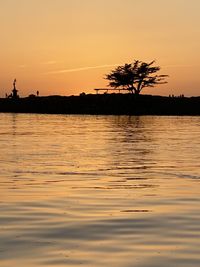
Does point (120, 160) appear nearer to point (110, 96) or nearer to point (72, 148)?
point (72, 148)

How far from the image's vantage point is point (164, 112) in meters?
143

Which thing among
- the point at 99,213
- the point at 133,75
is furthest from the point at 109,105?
the point at 99,213

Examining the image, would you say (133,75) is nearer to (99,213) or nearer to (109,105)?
(109,105)

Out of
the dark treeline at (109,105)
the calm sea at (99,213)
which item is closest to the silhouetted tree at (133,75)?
the dark treeline at (109,105)

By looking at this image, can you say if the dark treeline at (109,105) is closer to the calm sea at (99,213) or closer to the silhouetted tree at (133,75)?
the silhouetted tree at (133,75)

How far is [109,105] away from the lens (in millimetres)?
152000

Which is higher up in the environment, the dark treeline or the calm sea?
the calm sea

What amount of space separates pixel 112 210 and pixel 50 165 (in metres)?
10.7

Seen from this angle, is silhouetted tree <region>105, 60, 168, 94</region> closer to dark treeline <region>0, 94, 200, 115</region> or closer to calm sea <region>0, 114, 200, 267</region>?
dark treeline <region>0, 94, 200, 115</region>

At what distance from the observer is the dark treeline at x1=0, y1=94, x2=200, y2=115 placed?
475ft

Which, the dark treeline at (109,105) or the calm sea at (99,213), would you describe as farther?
the dark treeline at (109,105)

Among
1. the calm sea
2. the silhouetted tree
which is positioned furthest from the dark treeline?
the calm sea

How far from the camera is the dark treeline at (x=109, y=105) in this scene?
145m

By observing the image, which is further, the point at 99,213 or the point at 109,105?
the point at 109,105
